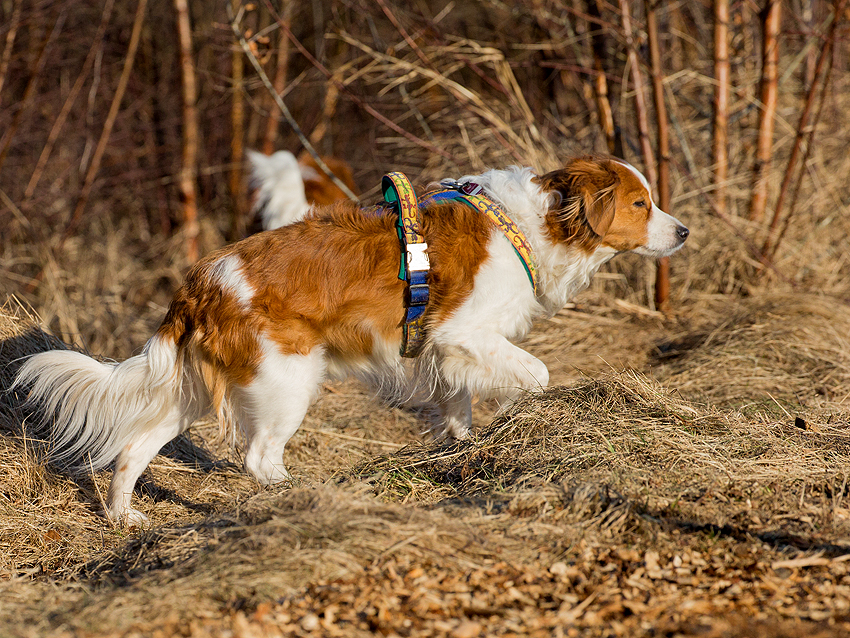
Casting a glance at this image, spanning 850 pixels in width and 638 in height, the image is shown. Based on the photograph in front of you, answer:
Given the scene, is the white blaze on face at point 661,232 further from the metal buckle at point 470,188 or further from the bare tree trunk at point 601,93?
the bare tree trunk at point 601,93

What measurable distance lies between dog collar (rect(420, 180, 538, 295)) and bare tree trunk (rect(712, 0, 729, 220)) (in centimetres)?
268

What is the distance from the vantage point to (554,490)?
2525 millimetres

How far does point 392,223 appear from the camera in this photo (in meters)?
3.30

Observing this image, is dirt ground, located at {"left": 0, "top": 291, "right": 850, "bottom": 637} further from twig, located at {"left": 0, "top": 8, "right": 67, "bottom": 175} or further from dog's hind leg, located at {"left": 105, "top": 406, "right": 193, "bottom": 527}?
twig, located at {"left": 0, "top": 8, "right": 67, "bottom": 175}

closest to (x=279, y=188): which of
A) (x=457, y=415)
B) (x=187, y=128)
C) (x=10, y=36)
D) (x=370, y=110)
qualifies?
(x=370, y=110)

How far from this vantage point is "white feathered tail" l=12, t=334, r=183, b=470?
123 inches

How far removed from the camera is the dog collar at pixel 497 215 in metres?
3.38

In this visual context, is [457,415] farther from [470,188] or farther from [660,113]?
[660,113]

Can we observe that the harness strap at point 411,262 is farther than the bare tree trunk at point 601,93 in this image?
No

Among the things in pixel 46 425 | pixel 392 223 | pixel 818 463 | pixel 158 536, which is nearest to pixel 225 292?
pixel 392 223

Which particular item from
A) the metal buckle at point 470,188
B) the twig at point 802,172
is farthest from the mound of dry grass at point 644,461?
the twig at point 802,172

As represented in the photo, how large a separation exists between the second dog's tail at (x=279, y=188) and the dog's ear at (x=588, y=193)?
2.40 m

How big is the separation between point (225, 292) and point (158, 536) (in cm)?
93

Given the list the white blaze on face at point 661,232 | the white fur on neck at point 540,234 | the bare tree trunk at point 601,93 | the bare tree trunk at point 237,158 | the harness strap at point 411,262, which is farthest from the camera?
the bare tree trunk at point 237,158
